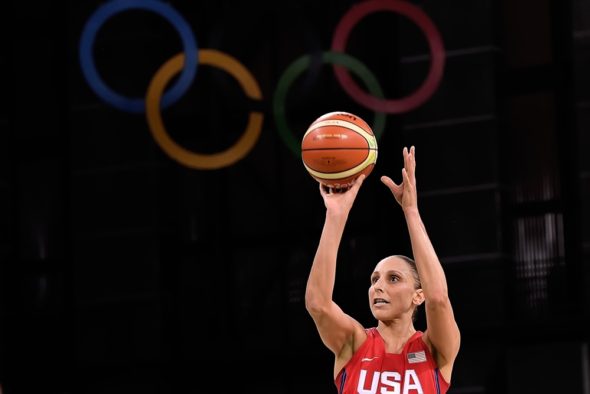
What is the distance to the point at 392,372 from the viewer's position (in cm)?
585

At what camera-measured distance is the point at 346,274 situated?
12.5 m

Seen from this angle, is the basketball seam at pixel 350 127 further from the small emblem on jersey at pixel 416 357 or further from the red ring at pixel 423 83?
the red ring at pixel 423 83

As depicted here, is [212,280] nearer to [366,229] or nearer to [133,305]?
[133,305]

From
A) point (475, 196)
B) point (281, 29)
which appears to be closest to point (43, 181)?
point (281, 29)

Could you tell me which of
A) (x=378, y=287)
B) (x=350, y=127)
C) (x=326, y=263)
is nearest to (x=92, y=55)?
(x=350, y=127)

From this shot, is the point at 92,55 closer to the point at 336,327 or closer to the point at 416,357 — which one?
the point at 336,327

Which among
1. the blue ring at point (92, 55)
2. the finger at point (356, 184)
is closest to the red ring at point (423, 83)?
the blue ring at point (92, 55)

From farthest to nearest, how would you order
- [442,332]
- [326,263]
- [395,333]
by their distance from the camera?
[395,333]
[442,332]
[326,263]

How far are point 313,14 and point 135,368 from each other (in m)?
4.40

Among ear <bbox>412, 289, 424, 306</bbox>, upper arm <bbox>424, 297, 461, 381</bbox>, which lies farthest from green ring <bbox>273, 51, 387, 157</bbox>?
upper arm <bbox>424, 297, 461, 381</bbox>

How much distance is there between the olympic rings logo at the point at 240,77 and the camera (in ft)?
40.1

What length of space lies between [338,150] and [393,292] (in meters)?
0.78

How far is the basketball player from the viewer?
216 inches

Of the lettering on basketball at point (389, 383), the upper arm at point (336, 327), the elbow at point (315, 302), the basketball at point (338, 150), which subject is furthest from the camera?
the basketball at point (338, 150)
